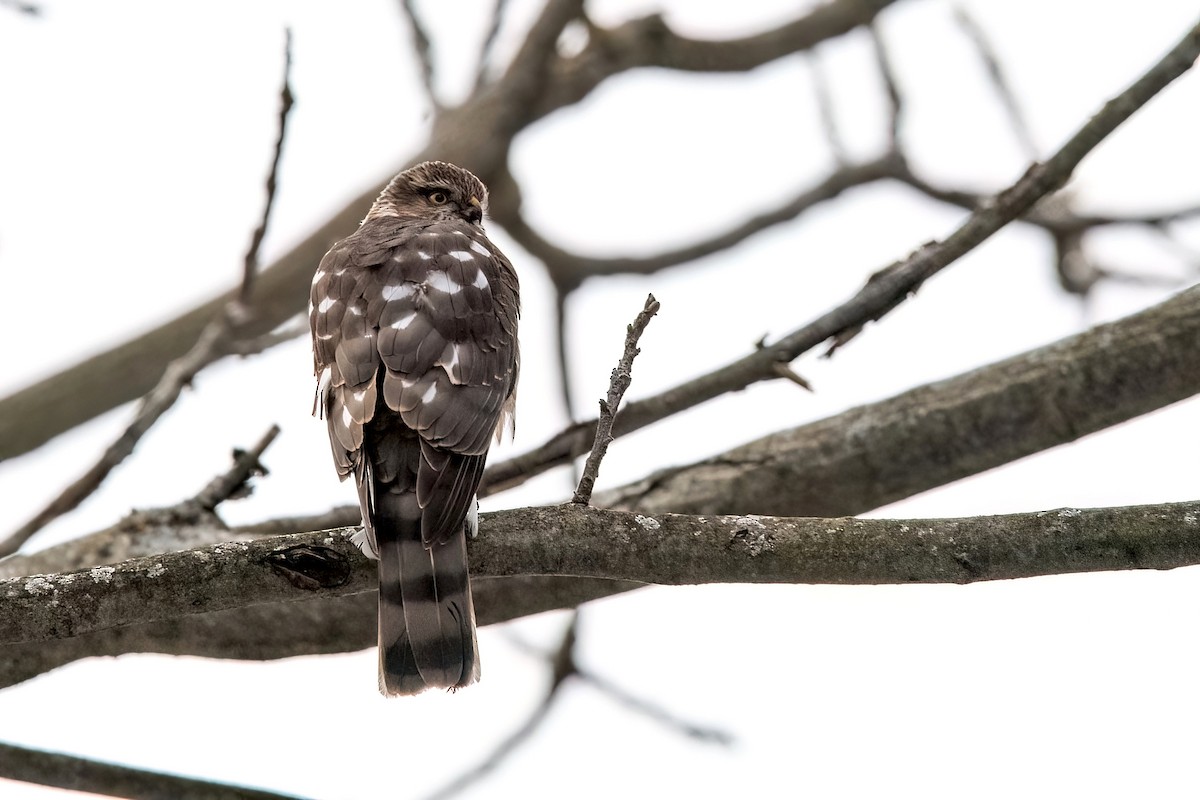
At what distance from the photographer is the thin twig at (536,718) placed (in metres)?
5.14

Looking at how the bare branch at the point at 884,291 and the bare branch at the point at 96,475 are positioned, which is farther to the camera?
the bare branch at the point at 96,475

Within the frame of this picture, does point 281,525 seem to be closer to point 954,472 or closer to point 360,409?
point 360,409

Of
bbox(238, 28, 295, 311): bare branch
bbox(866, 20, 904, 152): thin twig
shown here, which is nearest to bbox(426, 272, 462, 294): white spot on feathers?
bbox(238, 28, 295, 311): bare branch

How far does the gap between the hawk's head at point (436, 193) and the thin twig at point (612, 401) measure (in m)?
2.68

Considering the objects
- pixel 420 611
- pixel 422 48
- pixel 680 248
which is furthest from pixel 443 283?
pixel 680 248

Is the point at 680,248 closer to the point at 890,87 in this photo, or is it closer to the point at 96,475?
the point at 890,87

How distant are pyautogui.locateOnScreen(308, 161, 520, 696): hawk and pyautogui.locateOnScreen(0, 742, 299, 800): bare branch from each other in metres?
0.54

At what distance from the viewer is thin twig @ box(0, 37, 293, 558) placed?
4.33m

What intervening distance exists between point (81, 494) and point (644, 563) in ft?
7.41

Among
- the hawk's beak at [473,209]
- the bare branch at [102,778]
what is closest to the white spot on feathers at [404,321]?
the bare branch at [102,778]

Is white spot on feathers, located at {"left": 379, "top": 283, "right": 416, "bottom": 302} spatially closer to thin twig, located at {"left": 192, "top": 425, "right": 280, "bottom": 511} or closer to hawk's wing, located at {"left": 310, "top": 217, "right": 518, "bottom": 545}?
hawk's wing, located at {"left": 310, "top": 217, "right": 518, "bottom": 545}

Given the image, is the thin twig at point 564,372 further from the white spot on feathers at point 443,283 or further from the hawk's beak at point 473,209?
the white spot on feathers at point 443,283

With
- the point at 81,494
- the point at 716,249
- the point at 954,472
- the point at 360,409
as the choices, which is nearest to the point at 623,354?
the point at 360,409

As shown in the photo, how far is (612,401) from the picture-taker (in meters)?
3.60
